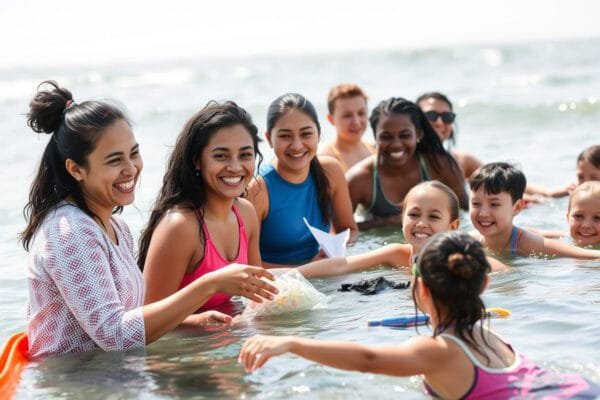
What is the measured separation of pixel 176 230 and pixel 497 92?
62.0ft

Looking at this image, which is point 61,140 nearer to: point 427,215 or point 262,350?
point 262,350

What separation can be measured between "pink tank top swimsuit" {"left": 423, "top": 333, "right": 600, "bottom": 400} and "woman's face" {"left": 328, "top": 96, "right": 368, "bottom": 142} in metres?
5.66

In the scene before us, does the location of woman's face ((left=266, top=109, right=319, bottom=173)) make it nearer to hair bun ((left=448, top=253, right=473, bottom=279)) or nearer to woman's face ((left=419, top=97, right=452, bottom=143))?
woman's face ((left=419, top=97, right=452, bottom=143))

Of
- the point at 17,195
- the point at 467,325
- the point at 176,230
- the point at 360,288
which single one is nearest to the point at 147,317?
the point at 176,230

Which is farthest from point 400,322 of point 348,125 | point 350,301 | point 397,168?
point 348,125

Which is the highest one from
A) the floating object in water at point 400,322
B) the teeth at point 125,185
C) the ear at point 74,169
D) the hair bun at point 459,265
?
the ear at point 74,169

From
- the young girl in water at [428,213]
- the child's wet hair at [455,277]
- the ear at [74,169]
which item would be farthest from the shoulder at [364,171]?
the child's wet hair at [455,277]

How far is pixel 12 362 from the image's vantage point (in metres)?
4.55

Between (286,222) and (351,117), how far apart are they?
2.78 metres

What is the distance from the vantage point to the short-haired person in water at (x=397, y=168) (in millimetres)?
8227

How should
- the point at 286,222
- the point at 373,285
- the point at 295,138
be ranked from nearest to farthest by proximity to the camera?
the point at 373,285, the point at 295,138, the point at 286,222

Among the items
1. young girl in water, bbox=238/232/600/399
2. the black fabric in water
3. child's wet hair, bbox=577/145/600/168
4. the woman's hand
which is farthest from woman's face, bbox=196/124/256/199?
child's wet hair, bbox=577/145/600/168

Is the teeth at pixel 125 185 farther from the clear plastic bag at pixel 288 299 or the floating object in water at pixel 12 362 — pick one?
the clear plastic bag at pixel 288 299

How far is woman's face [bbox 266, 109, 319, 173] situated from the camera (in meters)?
6.75
